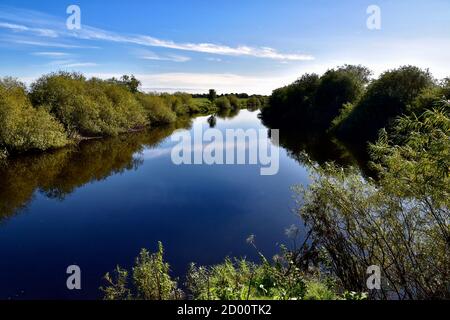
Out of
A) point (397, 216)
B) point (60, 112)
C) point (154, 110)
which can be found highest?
point (154, 110)

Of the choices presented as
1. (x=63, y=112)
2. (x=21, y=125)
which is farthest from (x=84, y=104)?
(x=21, y=125)

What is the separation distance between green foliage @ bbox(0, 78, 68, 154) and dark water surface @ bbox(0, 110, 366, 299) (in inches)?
69.4

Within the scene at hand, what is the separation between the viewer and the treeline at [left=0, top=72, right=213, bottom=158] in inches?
1132

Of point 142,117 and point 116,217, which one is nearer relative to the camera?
point 116,217

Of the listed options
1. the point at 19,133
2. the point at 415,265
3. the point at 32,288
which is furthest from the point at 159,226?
the point at 19,133

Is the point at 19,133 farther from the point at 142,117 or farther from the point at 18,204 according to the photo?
the point at 142,117

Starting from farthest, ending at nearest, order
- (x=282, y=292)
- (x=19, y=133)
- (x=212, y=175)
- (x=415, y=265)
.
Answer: (x=19, y=133), (x=212, y=175), (x=415, y=265), (x=282, y=292)

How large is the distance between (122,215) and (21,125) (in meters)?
18.4

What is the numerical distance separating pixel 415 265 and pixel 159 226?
1013 centimetres

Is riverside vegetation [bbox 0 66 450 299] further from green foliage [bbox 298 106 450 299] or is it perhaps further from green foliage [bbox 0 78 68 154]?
green foliage [bbox 0 78 68 154]

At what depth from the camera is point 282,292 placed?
6.62 m

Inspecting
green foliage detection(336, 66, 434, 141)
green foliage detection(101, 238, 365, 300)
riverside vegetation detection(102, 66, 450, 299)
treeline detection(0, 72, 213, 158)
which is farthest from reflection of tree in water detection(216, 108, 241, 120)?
green foliage detection(101, 238, 365, 300)

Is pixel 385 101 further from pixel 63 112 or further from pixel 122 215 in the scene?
pixel 63 112

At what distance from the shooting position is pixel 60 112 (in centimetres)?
3747
